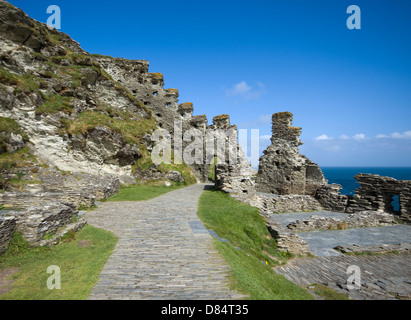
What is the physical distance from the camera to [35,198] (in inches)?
462

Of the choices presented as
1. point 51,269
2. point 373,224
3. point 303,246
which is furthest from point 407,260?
point 51,269

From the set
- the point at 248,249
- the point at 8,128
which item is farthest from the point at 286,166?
the point at 8,128

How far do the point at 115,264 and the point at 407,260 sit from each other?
1433cm

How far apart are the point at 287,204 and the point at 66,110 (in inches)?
935

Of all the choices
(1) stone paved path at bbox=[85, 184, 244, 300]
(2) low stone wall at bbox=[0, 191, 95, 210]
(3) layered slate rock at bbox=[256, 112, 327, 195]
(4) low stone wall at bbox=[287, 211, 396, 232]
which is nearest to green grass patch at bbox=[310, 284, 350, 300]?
(1) stone paved path at bbox=[85, 184, 244, 300]

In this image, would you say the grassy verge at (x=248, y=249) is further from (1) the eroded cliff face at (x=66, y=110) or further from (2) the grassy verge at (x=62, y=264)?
(1) the eroded cliff face at (x=66, y=110)

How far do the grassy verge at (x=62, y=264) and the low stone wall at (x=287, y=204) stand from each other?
14073 millimetres

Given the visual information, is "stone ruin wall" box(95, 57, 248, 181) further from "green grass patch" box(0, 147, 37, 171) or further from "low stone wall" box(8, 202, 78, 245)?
"low stone wall" box(8, 202, 78, 245)

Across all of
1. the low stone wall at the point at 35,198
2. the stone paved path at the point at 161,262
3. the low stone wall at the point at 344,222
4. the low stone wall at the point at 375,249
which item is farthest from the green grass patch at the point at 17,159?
the low stone wall at the point at 375,249

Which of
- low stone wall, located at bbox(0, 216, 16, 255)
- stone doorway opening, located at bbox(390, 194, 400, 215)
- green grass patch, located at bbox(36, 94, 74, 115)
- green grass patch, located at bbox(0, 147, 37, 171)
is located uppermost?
green grass patch, located at bbox(36, 94, 74, 115)

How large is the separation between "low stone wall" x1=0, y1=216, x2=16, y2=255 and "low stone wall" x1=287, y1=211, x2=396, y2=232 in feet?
50.1

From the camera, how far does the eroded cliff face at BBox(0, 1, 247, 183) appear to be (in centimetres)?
1867

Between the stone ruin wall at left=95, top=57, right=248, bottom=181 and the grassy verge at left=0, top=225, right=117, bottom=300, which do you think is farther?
the stone ruin wall at left=95, top=57, right=248, bottom=181

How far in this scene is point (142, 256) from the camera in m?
7.00
